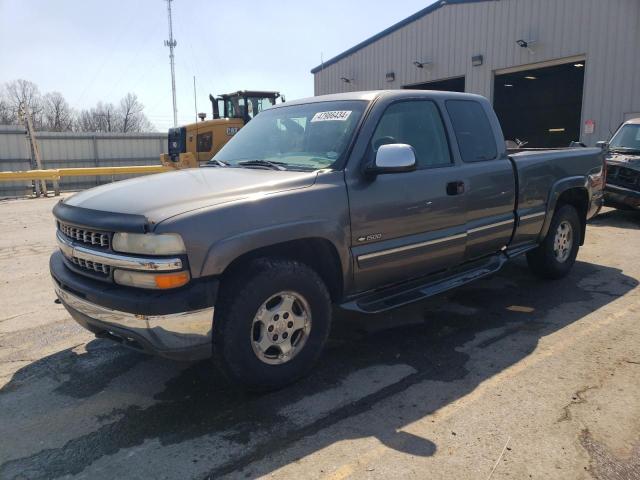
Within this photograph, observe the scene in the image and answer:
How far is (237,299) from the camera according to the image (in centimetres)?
304

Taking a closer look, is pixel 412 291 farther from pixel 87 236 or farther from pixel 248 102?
pixel 248 102

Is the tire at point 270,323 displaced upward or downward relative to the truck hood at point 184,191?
downward

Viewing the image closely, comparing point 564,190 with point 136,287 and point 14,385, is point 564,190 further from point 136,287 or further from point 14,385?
point 14,385

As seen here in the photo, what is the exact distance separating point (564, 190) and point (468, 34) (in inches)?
574

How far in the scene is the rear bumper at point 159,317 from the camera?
2.83m

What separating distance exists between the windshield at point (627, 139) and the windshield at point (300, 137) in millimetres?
8305

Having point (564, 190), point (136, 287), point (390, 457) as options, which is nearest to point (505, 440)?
point (390, 457)

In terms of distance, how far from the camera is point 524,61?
1675 centimetres

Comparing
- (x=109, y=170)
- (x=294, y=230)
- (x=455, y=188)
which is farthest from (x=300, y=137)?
(x=109, y=170)

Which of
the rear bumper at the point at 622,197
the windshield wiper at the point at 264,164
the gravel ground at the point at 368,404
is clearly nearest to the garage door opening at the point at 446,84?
the rear bumper at the point at 622,197

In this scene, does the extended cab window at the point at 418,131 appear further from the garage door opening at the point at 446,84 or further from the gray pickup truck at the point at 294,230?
the garage door opening at the point at 446,84

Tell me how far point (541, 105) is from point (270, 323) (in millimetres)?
21788

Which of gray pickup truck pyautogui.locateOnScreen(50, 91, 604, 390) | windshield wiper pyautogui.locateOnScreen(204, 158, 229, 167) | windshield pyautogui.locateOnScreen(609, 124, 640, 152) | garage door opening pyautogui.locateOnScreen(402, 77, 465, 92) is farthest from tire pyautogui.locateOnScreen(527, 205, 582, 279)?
garage door opening pyautogui.locateOnScreen(402, 77, 465, 92)

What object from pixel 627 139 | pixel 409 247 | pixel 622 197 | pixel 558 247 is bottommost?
pixel 558 247
